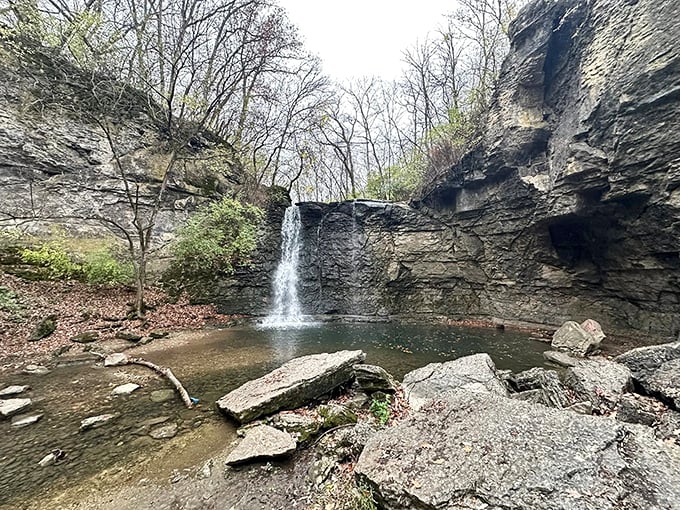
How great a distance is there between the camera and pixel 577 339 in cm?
751

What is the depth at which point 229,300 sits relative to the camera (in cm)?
1263

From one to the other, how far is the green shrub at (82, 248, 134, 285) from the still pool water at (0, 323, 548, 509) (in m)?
3.72

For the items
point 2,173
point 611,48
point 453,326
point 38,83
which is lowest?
point 453,326

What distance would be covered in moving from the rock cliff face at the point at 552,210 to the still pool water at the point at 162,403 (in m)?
3.49

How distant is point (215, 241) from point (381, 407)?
10.0 m

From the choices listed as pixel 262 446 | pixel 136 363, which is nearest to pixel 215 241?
pixel 136 363

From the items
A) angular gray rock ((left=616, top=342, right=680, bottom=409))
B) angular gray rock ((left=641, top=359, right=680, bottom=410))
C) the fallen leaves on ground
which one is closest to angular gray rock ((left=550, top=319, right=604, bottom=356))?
angular gray rock ((left=616, top=342, right=680, bottom=409))

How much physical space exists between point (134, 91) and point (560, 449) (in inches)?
654

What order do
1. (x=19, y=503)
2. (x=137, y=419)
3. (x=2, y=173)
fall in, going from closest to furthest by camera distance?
(x=19, y=503) < (x=137, y=419) < (x=2, y=173)

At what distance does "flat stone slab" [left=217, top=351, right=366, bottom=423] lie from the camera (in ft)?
12.3

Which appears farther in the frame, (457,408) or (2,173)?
(2,173)

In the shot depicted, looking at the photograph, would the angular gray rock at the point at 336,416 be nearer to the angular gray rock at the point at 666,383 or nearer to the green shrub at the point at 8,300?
the angular gray rock at the point at 666,383

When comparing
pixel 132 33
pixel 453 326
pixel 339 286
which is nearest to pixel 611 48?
pixel 453 326

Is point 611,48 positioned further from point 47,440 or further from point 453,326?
point 47,440
